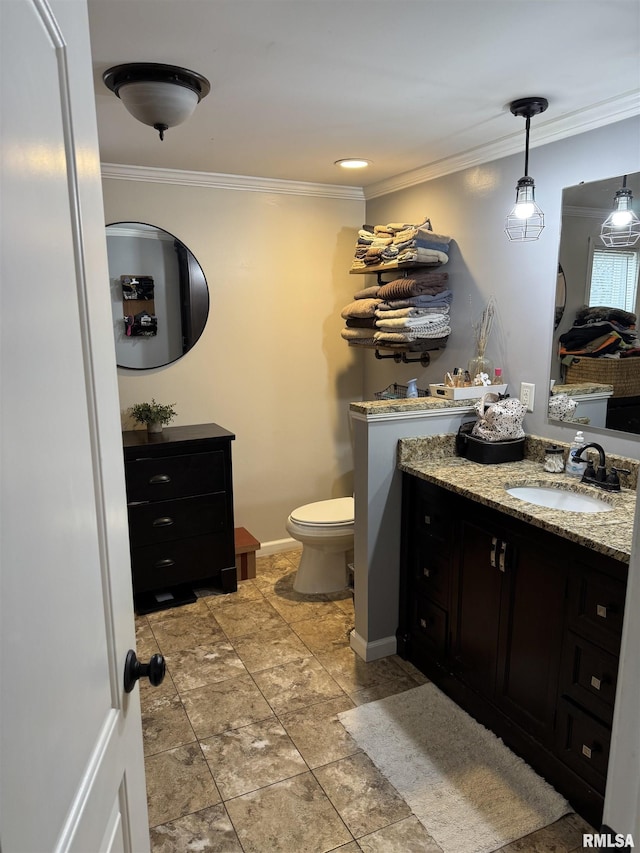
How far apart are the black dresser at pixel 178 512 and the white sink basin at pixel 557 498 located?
5.21 feet

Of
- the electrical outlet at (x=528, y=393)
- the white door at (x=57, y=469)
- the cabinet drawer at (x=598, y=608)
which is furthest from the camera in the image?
the electrical outlet at (x=528, y=393)

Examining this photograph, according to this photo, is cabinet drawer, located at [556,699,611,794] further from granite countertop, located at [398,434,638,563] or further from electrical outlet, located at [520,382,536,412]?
electrical outlet, located at [520,382,536,412]

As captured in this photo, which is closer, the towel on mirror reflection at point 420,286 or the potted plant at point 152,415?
the towel on mirror reflection at point 420,286

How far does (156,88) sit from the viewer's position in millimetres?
1944

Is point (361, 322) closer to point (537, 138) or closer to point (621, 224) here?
point (537, 138)

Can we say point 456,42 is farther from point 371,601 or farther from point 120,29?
point 371,601

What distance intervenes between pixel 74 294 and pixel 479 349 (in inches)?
96.1

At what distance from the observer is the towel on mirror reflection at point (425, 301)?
9.99 feet

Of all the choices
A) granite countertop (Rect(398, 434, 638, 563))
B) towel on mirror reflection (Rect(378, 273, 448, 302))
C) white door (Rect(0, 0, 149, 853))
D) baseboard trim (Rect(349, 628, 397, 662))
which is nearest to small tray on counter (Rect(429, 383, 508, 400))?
granite countertop (Rect(398, 434, 638, 563))

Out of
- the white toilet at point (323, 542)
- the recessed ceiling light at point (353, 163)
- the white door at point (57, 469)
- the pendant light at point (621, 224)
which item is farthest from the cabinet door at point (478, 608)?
the recessed ceiling light at point (353, 163)

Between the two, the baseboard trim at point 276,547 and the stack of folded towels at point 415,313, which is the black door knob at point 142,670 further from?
the baseboard trim at point 276,547

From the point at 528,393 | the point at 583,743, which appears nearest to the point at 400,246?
the point at 528,393

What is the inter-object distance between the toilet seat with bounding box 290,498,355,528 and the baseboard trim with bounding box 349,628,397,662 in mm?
631

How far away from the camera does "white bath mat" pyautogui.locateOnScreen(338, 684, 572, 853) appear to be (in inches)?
70.9
